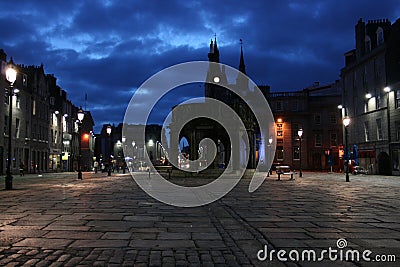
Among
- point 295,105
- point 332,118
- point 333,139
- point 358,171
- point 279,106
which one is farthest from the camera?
point 279,106

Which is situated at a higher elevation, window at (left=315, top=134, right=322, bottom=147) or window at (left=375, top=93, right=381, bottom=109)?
window at (left=375, top=93, right=381, bottom=109)

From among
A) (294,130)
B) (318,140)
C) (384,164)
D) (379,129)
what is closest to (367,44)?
(379,129)

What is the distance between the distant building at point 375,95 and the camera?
4356 cm

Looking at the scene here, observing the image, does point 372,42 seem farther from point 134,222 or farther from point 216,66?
point 134,222

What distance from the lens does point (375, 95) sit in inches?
1874

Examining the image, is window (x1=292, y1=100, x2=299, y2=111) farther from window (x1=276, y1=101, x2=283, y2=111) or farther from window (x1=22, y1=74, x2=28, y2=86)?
window (x1=22, y1=74, x2=28, y2=86)

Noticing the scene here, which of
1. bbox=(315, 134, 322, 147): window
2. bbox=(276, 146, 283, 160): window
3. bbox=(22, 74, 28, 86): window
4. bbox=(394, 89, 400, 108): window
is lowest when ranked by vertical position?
bbox=(276, 146, 283, 160): window

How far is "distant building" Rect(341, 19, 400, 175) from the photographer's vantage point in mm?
43562

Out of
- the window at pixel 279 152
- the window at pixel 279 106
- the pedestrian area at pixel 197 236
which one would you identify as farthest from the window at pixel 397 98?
the pedestrian area at pixel 197 236

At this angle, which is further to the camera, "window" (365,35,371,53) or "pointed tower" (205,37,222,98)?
"window" (365,35,371,53)

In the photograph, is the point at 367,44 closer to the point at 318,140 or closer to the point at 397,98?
the point at 397,98

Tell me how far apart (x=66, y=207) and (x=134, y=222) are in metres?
3.92

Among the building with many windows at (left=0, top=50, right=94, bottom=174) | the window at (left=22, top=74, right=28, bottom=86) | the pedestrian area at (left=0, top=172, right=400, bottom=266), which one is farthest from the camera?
the window at (left=22, top=74, right=28, bottom=86)

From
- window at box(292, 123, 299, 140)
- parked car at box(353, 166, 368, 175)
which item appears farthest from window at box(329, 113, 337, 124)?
parked car at box(353, 166, 368, 175)
